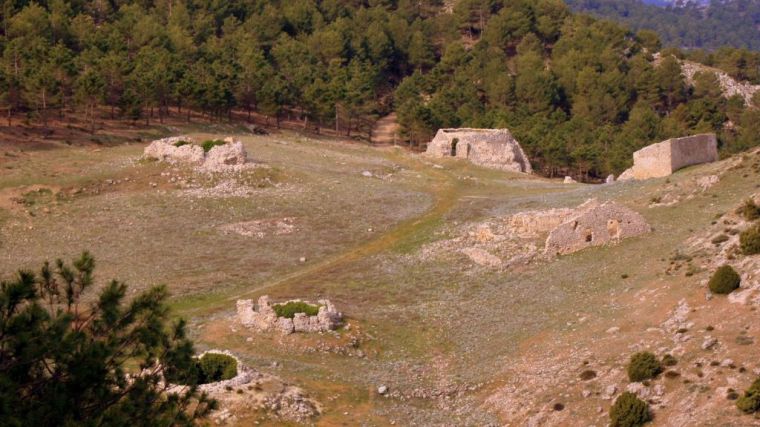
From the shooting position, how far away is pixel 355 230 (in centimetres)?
5981

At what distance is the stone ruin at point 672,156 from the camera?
64875 mm

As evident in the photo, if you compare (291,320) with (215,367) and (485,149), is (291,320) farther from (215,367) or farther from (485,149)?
(485,149)

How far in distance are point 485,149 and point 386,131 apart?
1416 inches

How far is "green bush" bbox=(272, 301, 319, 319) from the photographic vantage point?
40.6 meters

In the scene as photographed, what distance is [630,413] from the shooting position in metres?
27.3

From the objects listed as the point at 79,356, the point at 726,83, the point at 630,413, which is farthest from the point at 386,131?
the point at 79,356

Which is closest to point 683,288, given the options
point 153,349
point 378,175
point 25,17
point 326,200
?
point 153,349

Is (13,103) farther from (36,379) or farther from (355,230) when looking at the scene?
(36,379)

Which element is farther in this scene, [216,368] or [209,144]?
[209,144]

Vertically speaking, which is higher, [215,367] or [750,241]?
[750,241]

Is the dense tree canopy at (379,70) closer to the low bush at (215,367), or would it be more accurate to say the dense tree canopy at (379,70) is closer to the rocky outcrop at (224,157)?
the rocky outcrop at (224,157)

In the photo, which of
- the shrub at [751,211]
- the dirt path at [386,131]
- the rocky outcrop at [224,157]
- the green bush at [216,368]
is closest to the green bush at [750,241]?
the shrub at [751,211]

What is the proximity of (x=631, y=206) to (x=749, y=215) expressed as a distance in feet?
41.6

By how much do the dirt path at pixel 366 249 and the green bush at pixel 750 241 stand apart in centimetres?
2358
